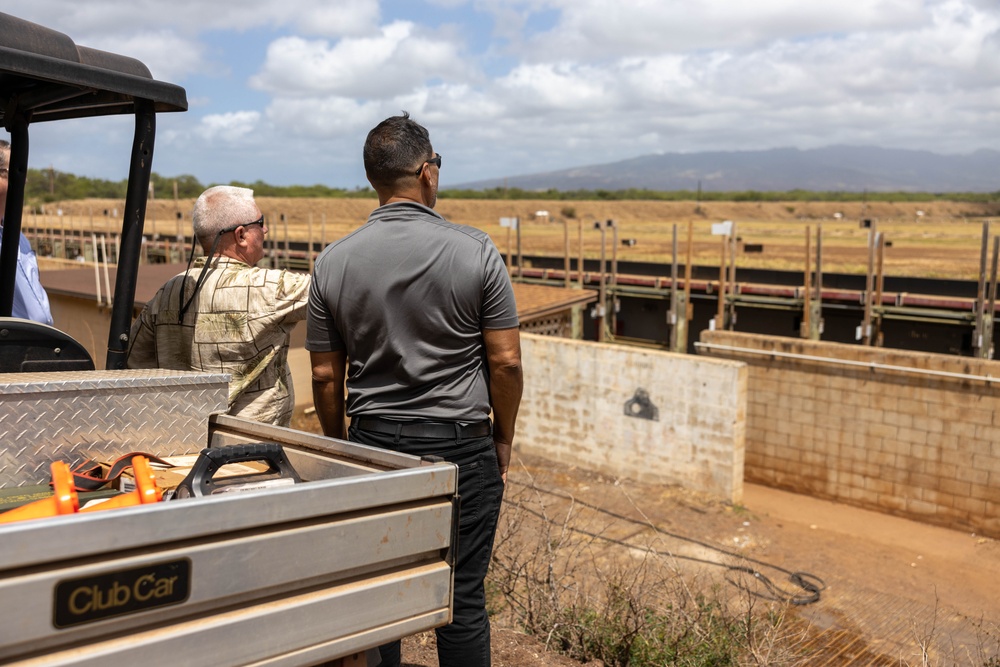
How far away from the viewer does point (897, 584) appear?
10.2 m

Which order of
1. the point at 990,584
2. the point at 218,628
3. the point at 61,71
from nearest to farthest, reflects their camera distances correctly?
the point at 218,628 < the point at 61,71 < the point at 990,584

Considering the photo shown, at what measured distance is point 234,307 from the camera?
3.13m

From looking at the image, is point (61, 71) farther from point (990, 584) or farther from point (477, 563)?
point (990, 584)

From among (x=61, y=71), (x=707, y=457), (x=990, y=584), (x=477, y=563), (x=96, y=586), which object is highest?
(x=61, y=71)

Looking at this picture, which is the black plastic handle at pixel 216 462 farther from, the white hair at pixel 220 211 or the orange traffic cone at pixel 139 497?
the white hair at pixel 220 211

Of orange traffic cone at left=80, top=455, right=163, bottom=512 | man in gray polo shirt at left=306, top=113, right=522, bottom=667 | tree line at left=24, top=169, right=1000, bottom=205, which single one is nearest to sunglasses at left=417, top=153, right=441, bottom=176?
man in gray polo shirt at left=306, top=113, right=522, bottom=667

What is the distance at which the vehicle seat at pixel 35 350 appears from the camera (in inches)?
107

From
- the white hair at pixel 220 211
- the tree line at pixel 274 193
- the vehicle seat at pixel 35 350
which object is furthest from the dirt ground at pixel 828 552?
the tree line at pixel 274 193

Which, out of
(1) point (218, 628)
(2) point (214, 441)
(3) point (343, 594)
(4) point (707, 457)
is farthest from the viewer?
(4) point (707, 457)

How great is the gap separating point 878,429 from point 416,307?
1230 cm

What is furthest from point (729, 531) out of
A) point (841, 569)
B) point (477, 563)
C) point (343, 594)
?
point (343, 594)

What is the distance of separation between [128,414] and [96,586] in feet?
4.01

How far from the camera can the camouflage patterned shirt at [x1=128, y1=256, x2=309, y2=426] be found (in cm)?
314

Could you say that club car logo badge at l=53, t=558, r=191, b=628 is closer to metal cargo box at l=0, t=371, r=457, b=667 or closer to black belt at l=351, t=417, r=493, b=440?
metal cargo box at l=0, t=371, r=457, b=667
